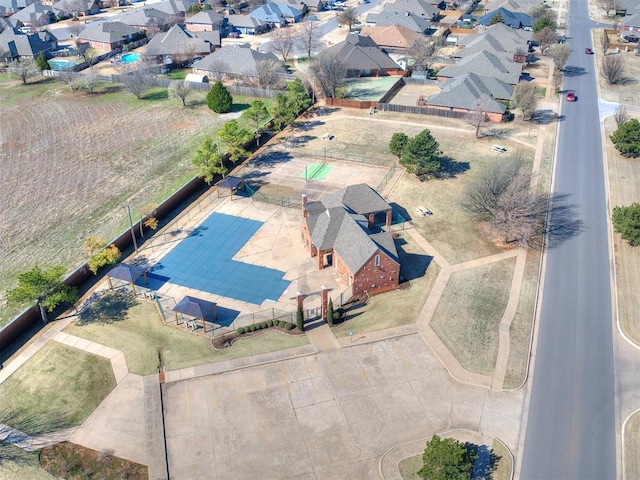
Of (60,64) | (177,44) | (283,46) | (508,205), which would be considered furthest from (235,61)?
(508,205)

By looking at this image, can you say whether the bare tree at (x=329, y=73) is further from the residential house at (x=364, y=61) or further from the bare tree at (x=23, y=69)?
the bare tree at (x=23, y=69)

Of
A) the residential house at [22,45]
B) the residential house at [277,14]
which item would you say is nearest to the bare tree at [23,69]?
the residential house at [22,45]

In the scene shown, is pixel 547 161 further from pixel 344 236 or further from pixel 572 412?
pixel 572 412

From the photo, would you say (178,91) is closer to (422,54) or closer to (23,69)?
(23,69)

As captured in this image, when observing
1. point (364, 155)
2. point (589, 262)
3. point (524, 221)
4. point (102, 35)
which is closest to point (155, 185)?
point (364, 155)

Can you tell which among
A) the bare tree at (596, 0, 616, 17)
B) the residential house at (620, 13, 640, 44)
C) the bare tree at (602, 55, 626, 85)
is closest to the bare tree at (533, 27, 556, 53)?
the bare tree at (602, 55, 626, 85)
